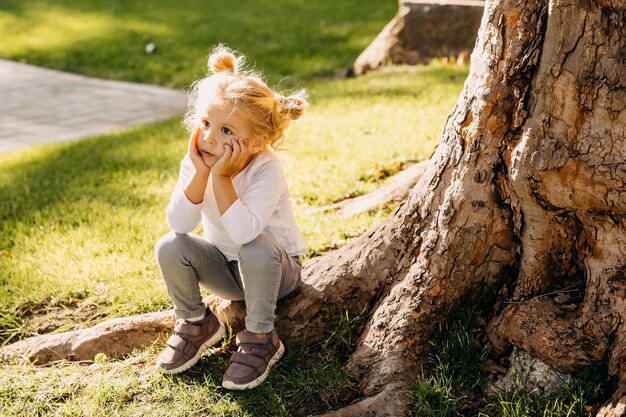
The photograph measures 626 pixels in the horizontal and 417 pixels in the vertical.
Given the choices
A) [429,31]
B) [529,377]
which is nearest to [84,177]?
[529,377]

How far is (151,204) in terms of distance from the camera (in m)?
5.20

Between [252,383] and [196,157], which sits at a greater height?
[196,157]

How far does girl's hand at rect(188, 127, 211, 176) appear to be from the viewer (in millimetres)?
3193

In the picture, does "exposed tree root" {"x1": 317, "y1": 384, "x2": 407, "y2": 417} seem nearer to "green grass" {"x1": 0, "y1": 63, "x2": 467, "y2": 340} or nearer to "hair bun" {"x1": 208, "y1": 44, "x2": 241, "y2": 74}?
"green grass" {"x1": 0, "y1": 63, "x2": 467, "y2": 340}

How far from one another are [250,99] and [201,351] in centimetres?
107

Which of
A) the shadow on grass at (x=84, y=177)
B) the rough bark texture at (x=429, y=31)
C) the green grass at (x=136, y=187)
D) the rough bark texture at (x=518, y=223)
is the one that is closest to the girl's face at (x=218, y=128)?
A: the green grass at (x=136, y=187)

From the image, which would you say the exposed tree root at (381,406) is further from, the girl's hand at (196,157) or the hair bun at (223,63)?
the hair bun at (223,63)

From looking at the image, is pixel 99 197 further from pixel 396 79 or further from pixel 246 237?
pixel 396 79

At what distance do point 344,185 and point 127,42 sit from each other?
7011 mm

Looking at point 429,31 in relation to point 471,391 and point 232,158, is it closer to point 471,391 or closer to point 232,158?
point 232,158

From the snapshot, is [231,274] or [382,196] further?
[382,196]

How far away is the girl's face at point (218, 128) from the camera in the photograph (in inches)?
127

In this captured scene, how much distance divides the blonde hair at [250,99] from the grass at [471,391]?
1.07m

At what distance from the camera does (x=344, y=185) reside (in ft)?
16.8
